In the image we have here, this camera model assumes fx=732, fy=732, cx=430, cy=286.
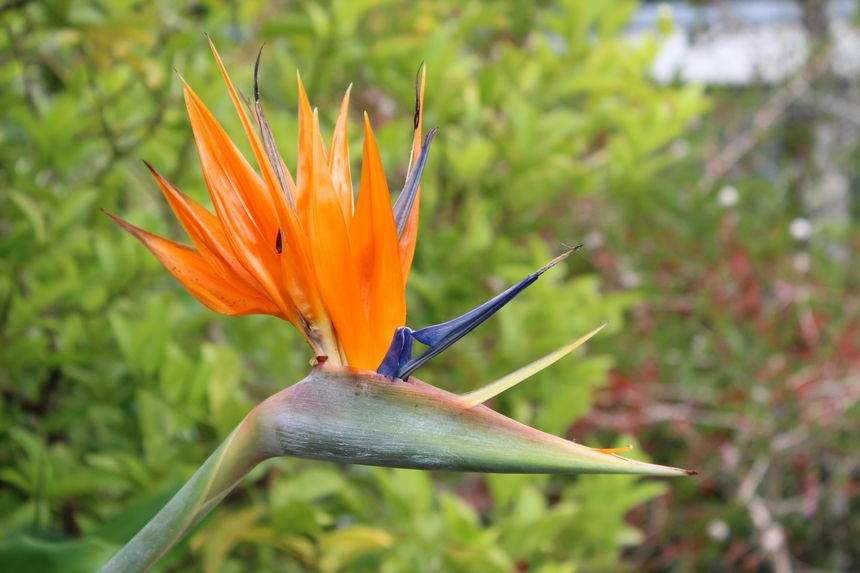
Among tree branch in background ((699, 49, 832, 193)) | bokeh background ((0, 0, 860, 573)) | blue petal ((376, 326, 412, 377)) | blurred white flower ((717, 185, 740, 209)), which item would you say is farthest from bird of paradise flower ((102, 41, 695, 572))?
tree branch in background ((699, 49, 832, 193))

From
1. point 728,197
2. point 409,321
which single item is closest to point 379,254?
point 409,321

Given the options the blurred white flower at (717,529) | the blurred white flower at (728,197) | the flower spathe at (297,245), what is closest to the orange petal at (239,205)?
the flower spathe at (297,245)

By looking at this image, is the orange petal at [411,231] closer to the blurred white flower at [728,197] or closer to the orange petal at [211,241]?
the orange petal at [211,241]

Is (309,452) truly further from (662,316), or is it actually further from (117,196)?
(662,316)

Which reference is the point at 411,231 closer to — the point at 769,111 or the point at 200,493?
the point at 200,493

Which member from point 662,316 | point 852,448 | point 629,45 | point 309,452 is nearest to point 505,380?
point 309,452

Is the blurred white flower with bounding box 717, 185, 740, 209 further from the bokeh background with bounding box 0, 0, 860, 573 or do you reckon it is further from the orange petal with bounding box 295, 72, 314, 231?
the orange petal with bounding box 295, 72, 314, 231
